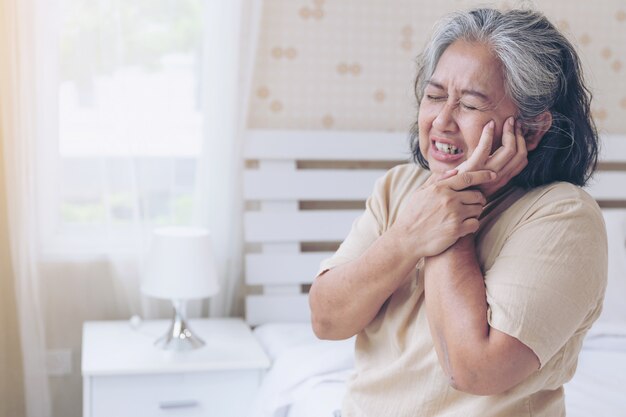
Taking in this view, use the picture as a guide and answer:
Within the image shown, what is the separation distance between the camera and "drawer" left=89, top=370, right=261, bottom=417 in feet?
7.96

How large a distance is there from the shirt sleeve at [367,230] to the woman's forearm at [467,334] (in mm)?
208

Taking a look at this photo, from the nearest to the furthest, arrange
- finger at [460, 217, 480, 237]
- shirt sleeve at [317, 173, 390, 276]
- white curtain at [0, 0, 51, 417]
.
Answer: finger at [460, 217, 480, 237], shirt sleeve at [317, 173, 390, 276], white curtain at [0, 0, 51, 417]

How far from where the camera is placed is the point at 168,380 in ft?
8.07

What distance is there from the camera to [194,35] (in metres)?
2.92

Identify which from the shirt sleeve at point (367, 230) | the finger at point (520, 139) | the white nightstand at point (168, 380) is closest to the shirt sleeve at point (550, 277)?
the finger at point (520, 139)

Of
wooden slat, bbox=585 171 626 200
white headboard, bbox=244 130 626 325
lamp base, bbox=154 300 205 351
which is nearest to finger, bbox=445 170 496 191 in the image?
lamp base, bbox=154 300 205 351

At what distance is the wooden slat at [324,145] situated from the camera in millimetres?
2914

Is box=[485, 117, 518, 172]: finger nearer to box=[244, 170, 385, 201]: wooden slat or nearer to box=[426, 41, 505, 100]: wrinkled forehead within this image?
box=[426, 41, 505, 100]: wrinkled forehead

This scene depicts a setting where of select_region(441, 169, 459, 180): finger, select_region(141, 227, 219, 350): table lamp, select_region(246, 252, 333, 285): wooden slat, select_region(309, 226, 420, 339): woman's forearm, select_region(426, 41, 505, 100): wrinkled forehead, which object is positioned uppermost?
select_region(426, 41, 505, 100): wrinkled forehead

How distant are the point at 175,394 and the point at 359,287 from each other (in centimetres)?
123

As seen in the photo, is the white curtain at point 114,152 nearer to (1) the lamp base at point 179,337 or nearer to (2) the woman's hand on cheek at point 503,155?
(1) the lamp base at point 179,337

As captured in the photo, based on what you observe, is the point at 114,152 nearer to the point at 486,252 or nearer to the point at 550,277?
the point at 486,252

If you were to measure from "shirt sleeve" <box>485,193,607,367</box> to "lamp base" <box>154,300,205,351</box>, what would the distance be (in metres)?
1.47

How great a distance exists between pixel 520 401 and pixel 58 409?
2035 millimetres
